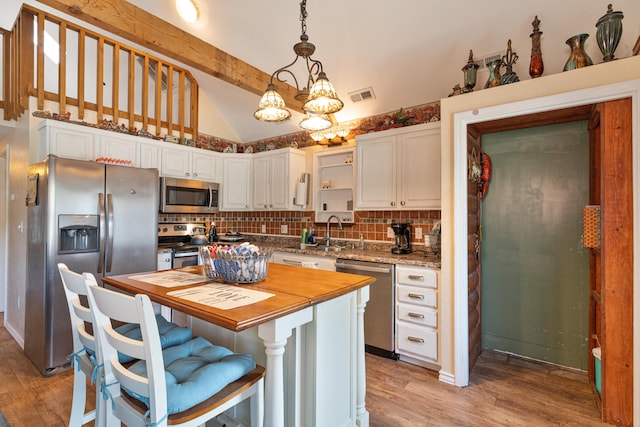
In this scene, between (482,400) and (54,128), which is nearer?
(482,400)

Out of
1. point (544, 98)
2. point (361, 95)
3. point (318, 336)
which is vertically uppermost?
point (361, 95)

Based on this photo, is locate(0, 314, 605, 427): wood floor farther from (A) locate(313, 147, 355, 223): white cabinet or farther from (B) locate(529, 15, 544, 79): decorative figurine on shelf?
(B) locate(529, 15, 544, 79): decorative figurine on shelf

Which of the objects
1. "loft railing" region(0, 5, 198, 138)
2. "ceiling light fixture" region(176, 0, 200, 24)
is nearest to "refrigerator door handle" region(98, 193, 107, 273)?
"loft railing" region(0, 5, 198, 138)

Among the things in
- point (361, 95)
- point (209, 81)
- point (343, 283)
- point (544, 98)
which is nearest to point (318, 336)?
point (343, 283)

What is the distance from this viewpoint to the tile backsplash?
3377 millimetres

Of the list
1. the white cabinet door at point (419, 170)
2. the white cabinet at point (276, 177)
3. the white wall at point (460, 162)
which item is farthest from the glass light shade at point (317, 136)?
the white wall at point (460, 162)

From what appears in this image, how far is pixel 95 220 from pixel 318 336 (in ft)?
7.98

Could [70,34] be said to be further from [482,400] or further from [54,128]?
[482,400]

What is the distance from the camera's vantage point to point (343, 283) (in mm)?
1708

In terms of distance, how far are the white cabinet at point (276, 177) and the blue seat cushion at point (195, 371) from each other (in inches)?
109

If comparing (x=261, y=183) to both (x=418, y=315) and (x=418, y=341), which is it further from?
(x=418, y=341)

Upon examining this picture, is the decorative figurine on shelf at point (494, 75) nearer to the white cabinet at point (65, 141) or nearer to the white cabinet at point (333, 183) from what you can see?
the white cabinet at point (333, 183)

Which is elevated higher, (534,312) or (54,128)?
(54,128)

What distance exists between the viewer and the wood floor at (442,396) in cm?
200
